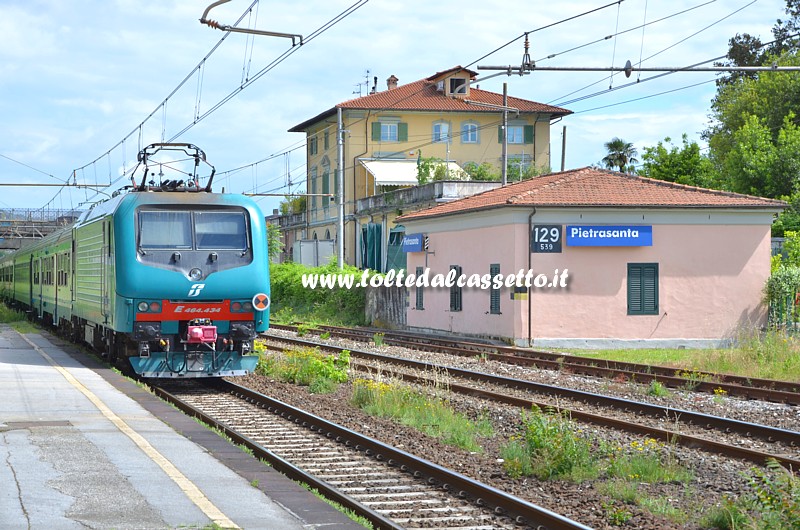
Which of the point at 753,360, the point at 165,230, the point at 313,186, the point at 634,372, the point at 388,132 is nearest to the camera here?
the point at 165,230

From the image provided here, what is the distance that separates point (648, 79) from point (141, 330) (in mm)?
10163

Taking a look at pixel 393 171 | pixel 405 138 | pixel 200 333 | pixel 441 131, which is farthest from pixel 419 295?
pixel 441 131

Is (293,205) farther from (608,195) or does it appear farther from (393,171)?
(608,195)

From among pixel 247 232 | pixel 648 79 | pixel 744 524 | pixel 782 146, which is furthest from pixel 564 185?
pixel 782 146

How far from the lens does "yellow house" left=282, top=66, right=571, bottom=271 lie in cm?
6275

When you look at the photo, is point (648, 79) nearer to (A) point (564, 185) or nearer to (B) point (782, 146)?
(A) point (564, 185)

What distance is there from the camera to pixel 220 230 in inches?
668

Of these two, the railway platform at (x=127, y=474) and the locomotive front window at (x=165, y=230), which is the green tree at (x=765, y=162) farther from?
the railway platform at (x=127, y=474)

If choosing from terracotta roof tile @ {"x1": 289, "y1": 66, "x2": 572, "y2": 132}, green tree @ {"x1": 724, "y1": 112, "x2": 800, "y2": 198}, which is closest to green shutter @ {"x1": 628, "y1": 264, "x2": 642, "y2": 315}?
green tree @ {"x1": 724, "y1": 112, "x2": 800, "y2": 198}

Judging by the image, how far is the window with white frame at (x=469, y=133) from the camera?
221 feet

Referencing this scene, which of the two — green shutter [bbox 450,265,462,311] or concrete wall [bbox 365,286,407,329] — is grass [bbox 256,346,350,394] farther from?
concrete wall [bbox 365,286,407,329]

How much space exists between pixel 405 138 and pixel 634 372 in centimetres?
4804

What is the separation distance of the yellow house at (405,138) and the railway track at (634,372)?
3324 cm

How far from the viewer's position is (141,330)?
52.8 feet
